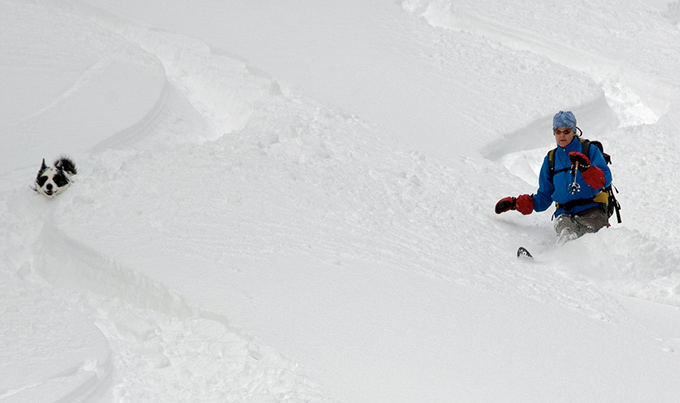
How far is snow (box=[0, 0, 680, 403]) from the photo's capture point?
3869 mm

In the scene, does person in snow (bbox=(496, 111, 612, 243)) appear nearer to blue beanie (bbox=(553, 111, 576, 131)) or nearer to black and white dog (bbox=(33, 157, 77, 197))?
blue beanie (bbox=(553, 111, 576, 131))

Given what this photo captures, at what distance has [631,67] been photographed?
9.45 m

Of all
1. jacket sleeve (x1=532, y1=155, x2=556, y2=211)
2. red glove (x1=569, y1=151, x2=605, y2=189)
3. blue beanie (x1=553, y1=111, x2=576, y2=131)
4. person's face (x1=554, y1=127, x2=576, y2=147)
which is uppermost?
blue beanie (x1=553, y1=111, x2=576, y2=131)

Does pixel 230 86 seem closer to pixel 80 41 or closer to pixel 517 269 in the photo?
pixel 80 41

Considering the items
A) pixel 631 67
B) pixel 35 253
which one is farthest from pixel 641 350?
pixel 631 67

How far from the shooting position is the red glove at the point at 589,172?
17.3 feet

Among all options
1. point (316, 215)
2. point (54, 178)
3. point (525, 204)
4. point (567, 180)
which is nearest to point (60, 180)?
point (54, 178)

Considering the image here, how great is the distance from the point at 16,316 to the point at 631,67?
25.9 ft

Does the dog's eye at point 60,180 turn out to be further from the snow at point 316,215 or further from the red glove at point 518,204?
the red glove at point 518,204

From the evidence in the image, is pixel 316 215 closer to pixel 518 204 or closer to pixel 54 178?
pixel 518 204

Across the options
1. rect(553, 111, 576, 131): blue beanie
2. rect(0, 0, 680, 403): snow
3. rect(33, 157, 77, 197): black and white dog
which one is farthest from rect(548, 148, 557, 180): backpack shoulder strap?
rect(33, 157, 77, 197): black and white dog

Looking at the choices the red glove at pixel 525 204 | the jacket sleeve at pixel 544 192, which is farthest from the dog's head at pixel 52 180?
the jacket sleeve at pixel 544 192

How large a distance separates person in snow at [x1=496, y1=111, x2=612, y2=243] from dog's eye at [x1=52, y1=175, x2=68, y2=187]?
3403mm

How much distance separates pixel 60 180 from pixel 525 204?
347 centimetres
